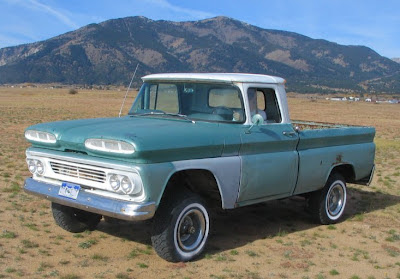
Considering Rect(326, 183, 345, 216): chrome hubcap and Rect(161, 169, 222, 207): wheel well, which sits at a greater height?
Rect(161, 169, 222, 207): wheel well

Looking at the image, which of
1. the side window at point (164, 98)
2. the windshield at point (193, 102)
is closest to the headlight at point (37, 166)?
the windshield at point (193, 102)

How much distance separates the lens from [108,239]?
6434mm

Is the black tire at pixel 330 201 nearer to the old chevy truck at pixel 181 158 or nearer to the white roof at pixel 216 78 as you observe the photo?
the old chevy truck at pixel 181 158

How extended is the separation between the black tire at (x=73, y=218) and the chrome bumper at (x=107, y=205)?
830mm

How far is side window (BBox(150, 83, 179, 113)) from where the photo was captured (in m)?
6.60

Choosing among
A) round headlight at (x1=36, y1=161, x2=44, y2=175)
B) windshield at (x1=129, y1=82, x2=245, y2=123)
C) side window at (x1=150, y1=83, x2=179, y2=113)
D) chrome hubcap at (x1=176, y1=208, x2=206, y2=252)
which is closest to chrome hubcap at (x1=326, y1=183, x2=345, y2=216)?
windshield at (x1=129, y1=82, x2=245, y2=123)

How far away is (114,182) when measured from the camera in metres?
5.16

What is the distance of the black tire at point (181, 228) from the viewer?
17.7 ft

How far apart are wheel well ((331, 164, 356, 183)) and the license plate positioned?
13.3 feet

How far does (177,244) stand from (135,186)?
36.5 inches

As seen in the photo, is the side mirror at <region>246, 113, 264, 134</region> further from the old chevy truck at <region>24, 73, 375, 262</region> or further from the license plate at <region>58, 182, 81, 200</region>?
the license plate at <region>58, 182, 81, 200</region>

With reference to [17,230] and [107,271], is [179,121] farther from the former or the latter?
[17,230]

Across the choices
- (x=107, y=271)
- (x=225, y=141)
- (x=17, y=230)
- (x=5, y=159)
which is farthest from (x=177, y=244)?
(x=5, y=159)

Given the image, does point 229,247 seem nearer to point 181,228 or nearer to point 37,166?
point 181,228
